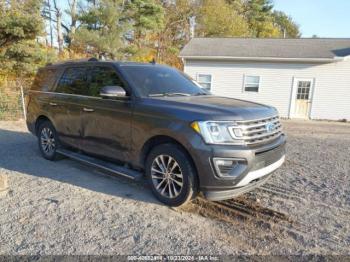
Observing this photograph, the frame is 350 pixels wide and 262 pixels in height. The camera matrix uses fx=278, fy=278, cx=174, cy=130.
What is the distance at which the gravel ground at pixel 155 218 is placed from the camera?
294cm

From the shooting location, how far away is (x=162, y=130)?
3656 mm

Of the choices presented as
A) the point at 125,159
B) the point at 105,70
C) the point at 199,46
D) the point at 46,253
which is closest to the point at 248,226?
the point at 125,159

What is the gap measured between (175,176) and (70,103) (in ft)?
8.38

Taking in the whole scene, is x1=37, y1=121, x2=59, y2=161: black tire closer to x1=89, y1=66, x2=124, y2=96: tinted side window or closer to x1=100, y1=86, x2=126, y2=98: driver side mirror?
x1=89, y1=66, x2=124, y2=96: tinted side window

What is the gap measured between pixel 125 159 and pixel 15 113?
8657 mm

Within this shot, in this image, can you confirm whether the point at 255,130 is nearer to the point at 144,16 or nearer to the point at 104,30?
the point at 104,30

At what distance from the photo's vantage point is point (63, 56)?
22.4 meters

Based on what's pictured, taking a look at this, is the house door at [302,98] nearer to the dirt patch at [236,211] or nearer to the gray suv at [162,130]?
the gray suv at [162,130]

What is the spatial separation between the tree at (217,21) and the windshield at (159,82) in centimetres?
3113

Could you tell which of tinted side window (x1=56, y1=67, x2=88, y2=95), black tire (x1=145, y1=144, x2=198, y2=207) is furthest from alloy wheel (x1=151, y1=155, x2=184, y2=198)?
tinted side window (x1=56, y1=67, x2=88, y2=95)

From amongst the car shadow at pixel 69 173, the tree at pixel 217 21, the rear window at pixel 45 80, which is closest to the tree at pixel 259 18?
the tree at pixel 217 21

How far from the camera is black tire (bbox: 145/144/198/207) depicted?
3.50 metres

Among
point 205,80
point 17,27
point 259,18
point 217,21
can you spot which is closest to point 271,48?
point 205,80

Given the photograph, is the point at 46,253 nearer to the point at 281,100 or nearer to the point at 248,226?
the point at 248,226
